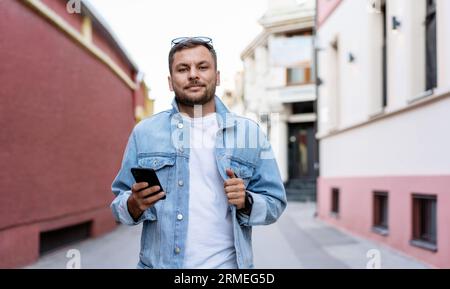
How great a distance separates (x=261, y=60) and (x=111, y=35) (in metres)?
2.30

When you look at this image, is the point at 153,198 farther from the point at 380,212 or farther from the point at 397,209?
the point at 380,212

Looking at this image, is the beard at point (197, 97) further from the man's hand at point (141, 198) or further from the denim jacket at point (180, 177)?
the man's hand at point (141, 198)

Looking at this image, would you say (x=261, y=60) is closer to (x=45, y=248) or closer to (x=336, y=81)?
(x=336, y=81)

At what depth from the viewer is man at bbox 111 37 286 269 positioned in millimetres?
1609

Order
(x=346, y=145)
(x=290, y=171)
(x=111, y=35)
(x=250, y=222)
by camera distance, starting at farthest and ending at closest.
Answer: (x=290, y=171) < (x=346, y=145) < (x=111, y=35) < (x=250, y=222)

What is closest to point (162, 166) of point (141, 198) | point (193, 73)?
point (141, 198)

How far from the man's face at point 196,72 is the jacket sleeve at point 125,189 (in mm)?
226

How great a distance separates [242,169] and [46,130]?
3948 mm

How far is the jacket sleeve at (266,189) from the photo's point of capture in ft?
5.32

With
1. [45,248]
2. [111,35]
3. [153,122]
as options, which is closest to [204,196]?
[153,122]

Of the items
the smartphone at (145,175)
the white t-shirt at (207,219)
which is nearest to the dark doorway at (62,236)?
the white t-shirt at (207,219)

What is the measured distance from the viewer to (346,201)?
788 centimetres

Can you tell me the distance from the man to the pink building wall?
3.11 m
